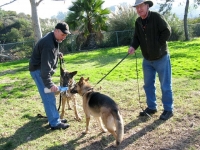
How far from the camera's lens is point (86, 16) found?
19188mm

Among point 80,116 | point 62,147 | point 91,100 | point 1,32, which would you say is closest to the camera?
point 62,147

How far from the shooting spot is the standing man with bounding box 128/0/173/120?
444cm

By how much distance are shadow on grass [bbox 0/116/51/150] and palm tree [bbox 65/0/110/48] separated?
1466 cm

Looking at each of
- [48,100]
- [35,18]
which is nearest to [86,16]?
[35,18]

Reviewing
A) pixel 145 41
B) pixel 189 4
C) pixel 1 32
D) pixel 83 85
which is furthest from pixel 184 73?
pixel 1 32

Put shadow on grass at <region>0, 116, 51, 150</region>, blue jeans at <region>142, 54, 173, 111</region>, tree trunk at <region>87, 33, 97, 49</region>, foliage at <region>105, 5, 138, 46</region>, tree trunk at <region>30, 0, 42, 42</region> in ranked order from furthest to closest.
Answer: foliage at <region>105, 5, 138, 46</region>, tree trunk at <region>87, 33, 97, 49</region>, tree trunk at <region>30, 0, 42, 42</region>, blue jeans at <region>142, 54, 173, 111</region>, shadow on grass at <region>0, 116, 51, 150</region>

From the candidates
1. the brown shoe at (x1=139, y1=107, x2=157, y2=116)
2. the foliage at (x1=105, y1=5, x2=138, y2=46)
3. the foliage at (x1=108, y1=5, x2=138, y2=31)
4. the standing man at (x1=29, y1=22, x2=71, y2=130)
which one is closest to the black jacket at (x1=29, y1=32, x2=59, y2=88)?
the standing man at (x1=29, y1=22, x2=71, y2=130)

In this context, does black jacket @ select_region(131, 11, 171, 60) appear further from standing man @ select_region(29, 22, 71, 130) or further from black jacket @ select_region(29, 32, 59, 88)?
black jacket @ select_region(29, 32, 59, 88)

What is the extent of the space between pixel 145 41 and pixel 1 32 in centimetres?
2948

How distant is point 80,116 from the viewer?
18.0 ft

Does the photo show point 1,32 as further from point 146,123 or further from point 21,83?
point 146,123

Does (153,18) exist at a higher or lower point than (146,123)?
higher

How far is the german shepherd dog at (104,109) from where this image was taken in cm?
375

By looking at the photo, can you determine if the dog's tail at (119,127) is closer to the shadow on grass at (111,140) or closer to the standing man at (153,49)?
the shadow on grass at (111,140)
